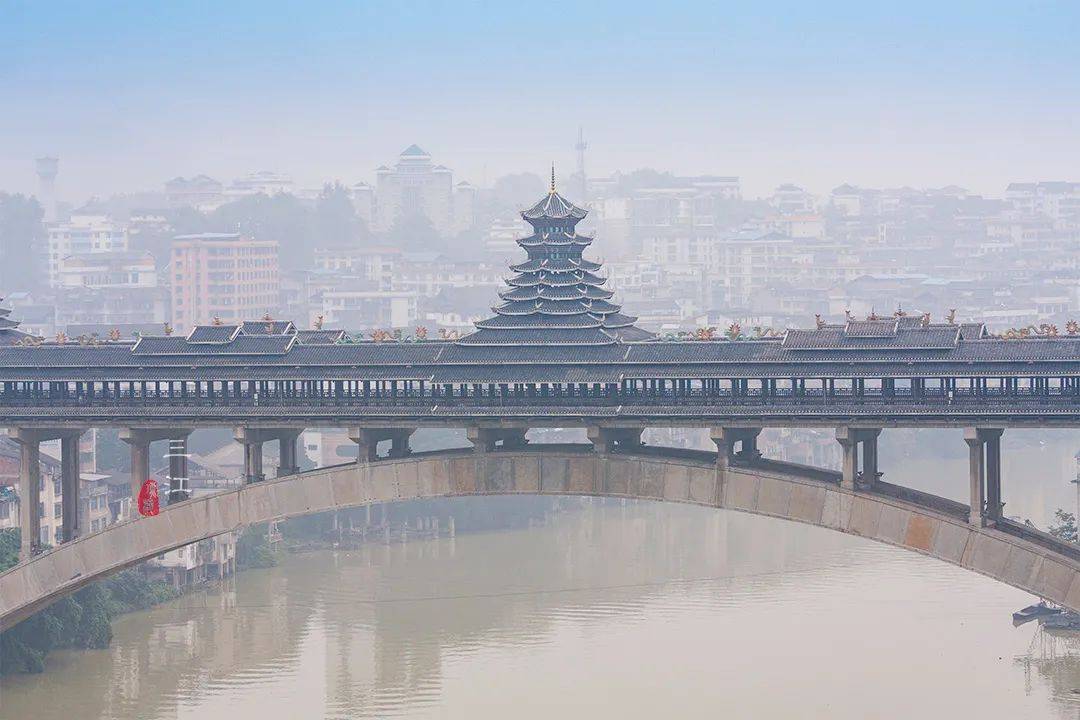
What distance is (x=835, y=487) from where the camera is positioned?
122 ft

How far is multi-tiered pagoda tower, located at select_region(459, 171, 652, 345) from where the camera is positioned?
42.3 meters

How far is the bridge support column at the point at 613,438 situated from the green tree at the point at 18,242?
111 meters

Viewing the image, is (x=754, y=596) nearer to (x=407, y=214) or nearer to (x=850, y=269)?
(x=850, y=269)

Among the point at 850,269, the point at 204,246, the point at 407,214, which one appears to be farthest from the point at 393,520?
the point at 407,214

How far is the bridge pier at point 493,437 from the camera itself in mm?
40156

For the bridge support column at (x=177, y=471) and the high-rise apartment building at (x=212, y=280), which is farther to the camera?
the high-rise apartment building at (x=212, y=280)

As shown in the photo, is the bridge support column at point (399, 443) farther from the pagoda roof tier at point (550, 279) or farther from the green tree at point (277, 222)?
the green tree at point (277, 222)

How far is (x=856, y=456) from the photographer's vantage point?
37344mm

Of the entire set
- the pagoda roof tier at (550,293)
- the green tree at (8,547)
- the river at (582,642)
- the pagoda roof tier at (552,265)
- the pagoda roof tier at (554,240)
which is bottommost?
the river at (582,642)

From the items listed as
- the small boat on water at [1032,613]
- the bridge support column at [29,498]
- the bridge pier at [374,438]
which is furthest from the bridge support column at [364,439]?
the small boat on water at [1032,613]

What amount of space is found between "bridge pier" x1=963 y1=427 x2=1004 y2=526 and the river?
7.23 metres

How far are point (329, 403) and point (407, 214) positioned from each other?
118m

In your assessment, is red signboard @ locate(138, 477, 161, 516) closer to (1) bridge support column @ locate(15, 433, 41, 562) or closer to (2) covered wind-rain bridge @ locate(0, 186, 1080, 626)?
(2) covered wind-rain bridge @ locate(0, 186, 1080, 626)

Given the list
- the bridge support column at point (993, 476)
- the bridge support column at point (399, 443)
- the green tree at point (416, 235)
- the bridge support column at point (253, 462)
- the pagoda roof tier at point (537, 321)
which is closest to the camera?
the bridge support column at point (993, 476)
